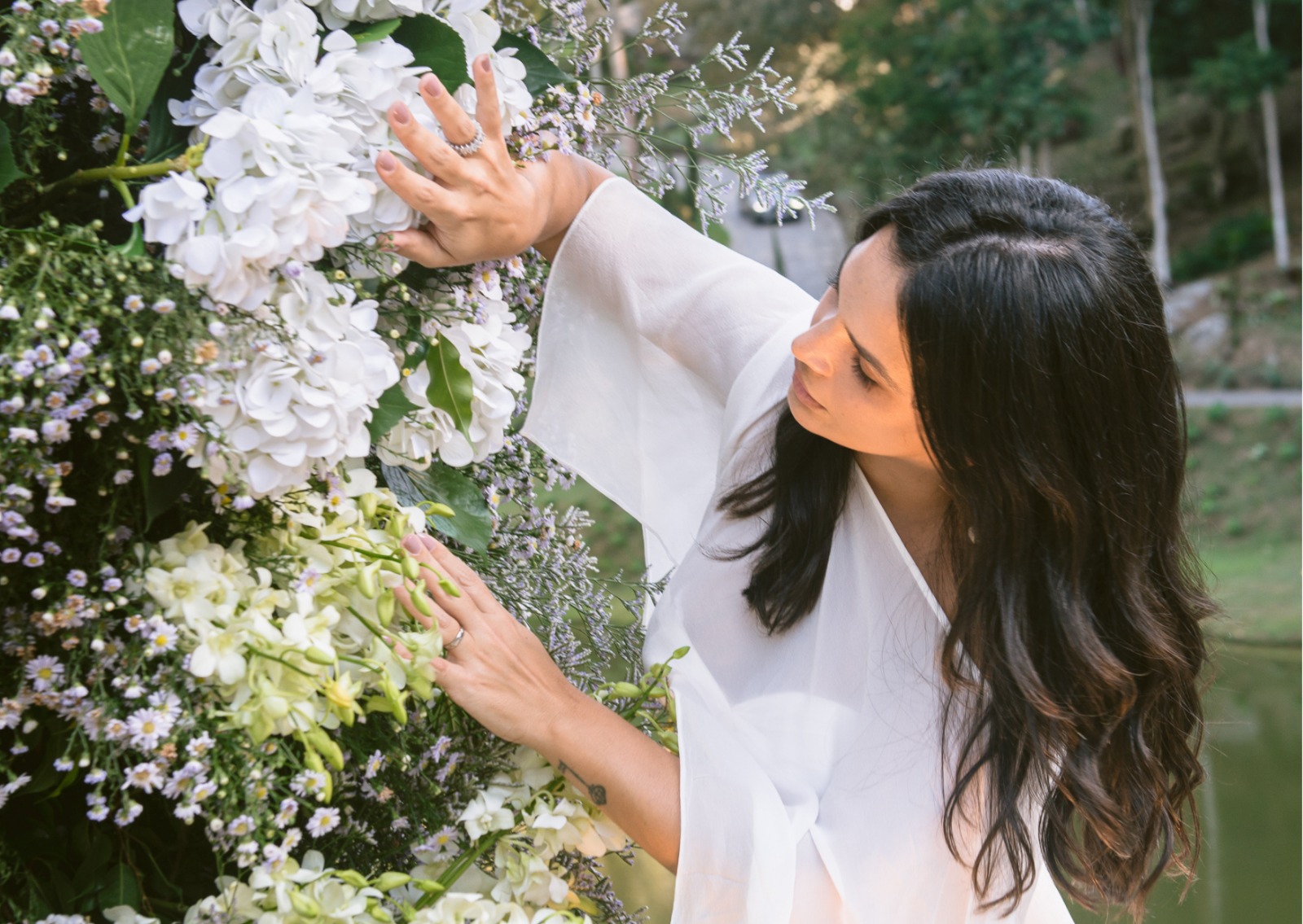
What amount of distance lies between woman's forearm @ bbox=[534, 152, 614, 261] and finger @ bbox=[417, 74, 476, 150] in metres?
0.15

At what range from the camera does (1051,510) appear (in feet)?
2.93

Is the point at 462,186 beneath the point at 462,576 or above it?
above

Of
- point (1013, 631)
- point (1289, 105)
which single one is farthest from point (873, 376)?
point (1289, 105)

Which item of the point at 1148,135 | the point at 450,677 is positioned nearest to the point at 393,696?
the point at 450,677

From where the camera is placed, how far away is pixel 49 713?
594 millimetres

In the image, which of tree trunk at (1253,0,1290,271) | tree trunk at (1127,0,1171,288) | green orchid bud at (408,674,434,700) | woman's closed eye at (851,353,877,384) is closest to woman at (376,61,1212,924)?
woman's closed eye at (851,353,877,384)

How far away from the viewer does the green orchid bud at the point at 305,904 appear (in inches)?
23.1

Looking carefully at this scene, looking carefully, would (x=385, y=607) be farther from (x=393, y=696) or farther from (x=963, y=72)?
(x=963, y=72)

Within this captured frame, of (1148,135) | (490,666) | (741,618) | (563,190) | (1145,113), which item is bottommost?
(1148,135)

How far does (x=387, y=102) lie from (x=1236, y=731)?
381cm

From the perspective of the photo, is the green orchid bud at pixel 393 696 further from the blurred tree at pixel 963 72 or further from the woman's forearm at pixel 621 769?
the blurred tree at pixel 963 72

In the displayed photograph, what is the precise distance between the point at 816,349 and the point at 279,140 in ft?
1.45

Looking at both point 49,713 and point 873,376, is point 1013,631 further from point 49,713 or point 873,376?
point 49,713

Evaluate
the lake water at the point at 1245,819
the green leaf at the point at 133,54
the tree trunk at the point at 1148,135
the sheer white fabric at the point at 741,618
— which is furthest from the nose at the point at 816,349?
the tree trunk at the point at 1148,135
